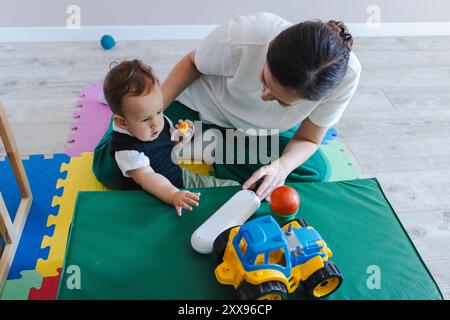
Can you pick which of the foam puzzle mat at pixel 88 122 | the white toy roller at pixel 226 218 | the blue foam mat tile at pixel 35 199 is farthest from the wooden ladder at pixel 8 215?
the white toy roller at pixel 226 218

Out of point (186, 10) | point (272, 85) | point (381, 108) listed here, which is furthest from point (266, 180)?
point (186, 10)

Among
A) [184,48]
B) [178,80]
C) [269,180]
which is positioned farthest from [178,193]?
[184,48]

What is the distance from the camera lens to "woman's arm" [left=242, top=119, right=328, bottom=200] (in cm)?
94

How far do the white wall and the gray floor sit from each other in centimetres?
11

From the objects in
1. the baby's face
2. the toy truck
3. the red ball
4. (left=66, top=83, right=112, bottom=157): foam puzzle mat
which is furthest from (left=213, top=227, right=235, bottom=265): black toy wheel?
(left=66, top=83, right=112, bottom=157): foam puzzle mat

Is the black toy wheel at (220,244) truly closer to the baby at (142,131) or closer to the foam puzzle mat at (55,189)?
the baby at (142,131)

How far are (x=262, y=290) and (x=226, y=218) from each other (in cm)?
20

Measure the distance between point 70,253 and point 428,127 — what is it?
143cm

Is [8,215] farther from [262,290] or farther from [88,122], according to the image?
[262,290]

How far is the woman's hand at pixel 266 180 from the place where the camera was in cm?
93

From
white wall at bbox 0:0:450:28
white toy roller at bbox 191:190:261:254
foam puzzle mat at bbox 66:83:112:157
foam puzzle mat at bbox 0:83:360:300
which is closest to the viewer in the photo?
white toy roller at bbox 191:190:261:254

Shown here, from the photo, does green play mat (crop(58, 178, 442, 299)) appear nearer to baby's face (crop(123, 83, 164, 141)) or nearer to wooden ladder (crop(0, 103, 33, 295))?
baby's face (crop(123, 83, 164, 141))

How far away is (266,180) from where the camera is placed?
0.95 m

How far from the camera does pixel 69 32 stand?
6.76 ft
